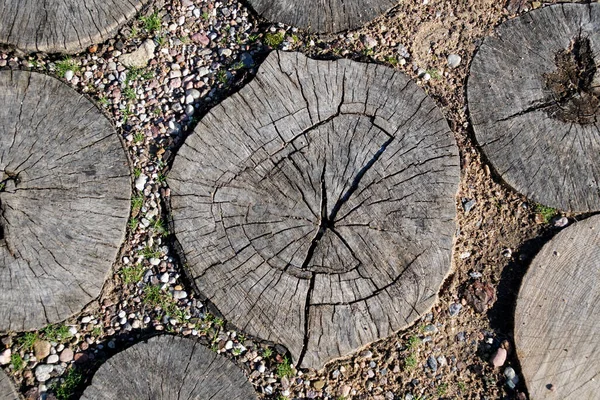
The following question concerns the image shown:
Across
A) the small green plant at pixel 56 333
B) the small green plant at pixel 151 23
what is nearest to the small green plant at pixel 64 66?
the small green plant at pixel 151 23

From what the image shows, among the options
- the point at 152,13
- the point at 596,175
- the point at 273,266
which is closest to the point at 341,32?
the point at 152,13

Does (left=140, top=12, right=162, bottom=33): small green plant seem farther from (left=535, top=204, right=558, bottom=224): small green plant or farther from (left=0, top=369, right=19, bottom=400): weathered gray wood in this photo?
(left=535, top=204, right=558, bottom=224): small green plant

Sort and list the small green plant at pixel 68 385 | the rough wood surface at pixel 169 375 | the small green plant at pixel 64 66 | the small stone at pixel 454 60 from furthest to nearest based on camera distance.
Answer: the small stone at pixel 454 60
the small green plant at pixel 64 66
the small green plant at pixel 68 385
the rough wood surface at pixel 169 375

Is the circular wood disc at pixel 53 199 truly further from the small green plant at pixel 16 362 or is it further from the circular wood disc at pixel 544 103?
the circular wood disc at pixel 544 103

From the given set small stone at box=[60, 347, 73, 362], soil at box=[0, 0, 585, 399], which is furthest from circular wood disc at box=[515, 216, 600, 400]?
small stone at box=[60, 347, 73, 362]

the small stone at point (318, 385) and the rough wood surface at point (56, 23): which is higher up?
the rough wood surface at point (56, 23)

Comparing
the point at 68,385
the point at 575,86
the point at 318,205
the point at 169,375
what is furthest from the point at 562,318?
the point at 68,385

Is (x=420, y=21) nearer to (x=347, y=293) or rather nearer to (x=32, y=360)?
(x=347, y=293)
